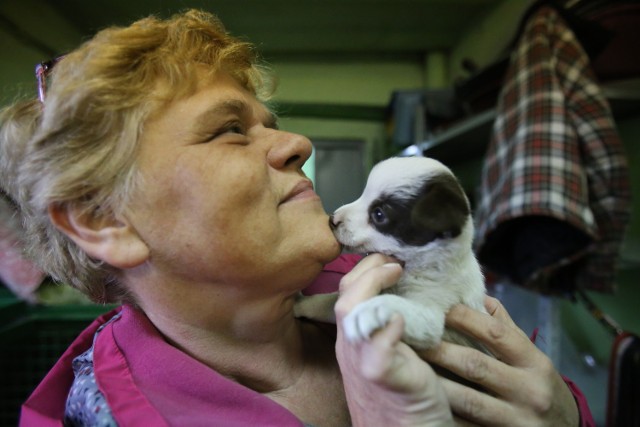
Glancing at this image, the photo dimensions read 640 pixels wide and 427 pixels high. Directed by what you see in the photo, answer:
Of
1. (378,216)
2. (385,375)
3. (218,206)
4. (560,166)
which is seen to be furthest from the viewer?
(560,166)

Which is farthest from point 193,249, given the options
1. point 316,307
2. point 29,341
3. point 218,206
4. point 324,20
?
point 324,20

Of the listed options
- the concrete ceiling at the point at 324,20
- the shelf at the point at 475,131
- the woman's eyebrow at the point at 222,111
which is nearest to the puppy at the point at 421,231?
the woman's eyebrow at the point at 222,111

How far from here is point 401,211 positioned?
0.69 m

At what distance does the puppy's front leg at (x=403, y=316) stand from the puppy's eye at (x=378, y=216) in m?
0.16

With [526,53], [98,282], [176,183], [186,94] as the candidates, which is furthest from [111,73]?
[526,53]

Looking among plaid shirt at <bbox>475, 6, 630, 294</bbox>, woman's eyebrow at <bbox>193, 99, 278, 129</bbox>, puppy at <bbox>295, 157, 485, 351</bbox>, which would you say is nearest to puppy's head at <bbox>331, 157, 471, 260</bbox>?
puppy at <bbox>295, 157, 485, 351</bbox>

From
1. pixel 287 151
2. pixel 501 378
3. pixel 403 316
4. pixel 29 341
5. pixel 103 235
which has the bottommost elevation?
pixel 29 341

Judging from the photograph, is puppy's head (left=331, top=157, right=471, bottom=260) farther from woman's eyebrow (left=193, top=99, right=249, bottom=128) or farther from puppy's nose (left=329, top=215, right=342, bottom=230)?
woman's eyebrow (left=193, top=99, right=249, bottom=128)

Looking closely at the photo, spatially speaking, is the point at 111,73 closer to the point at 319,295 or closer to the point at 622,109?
the point at 319,295

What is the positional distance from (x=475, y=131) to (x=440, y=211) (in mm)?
1404

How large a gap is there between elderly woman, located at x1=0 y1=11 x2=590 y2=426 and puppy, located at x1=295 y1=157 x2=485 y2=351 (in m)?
0.05

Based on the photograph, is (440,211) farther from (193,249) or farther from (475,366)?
(193,249)

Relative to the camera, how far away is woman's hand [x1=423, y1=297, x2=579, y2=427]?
60cm

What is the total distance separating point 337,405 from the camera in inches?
29.4
